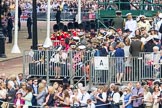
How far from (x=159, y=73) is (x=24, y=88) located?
14.8 ft

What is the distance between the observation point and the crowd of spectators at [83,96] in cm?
2573

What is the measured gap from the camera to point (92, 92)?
2697 cm

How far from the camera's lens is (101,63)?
2861 cm

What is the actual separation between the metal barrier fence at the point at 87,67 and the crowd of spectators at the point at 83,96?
106cm

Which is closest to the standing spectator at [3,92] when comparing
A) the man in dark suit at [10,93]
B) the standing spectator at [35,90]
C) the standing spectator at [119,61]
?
the man in dark suit at [10,93]

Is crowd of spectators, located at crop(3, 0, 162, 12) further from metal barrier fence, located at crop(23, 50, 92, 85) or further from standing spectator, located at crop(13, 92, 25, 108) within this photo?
standing spectator, located at crop(13, 92, 25, 108)

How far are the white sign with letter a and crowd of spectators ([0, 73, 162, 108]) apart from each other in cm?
159

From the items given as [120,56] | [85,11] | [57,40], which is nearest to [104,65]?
[120,56]

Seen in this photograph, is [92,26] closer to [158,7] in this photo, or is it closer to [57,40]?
[158,7]

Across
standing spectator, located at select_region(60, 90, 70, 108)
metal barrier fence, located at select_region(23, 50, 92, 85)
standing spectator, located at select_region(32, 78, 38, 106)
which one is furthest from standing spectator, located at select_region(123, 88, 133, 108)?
metal barrier fence, located at select_region(23, 50, 92, 85)

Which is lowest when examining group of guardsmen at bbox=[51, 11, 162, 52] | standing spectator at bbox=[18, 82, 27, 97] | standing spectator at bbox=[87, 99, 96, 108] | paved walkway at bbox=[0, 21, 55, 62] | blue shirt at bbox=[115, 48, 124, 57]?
paved walkway at bbox=[0, 21, 55, 62]

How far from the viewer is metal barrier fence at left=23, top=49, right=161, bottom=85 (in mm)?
28281

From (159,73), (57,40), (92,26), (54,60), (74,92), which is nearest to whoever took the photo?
(74,92)

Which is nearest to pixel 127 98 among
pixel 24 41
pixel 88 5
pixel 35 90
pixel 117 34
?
pixel 35 90
